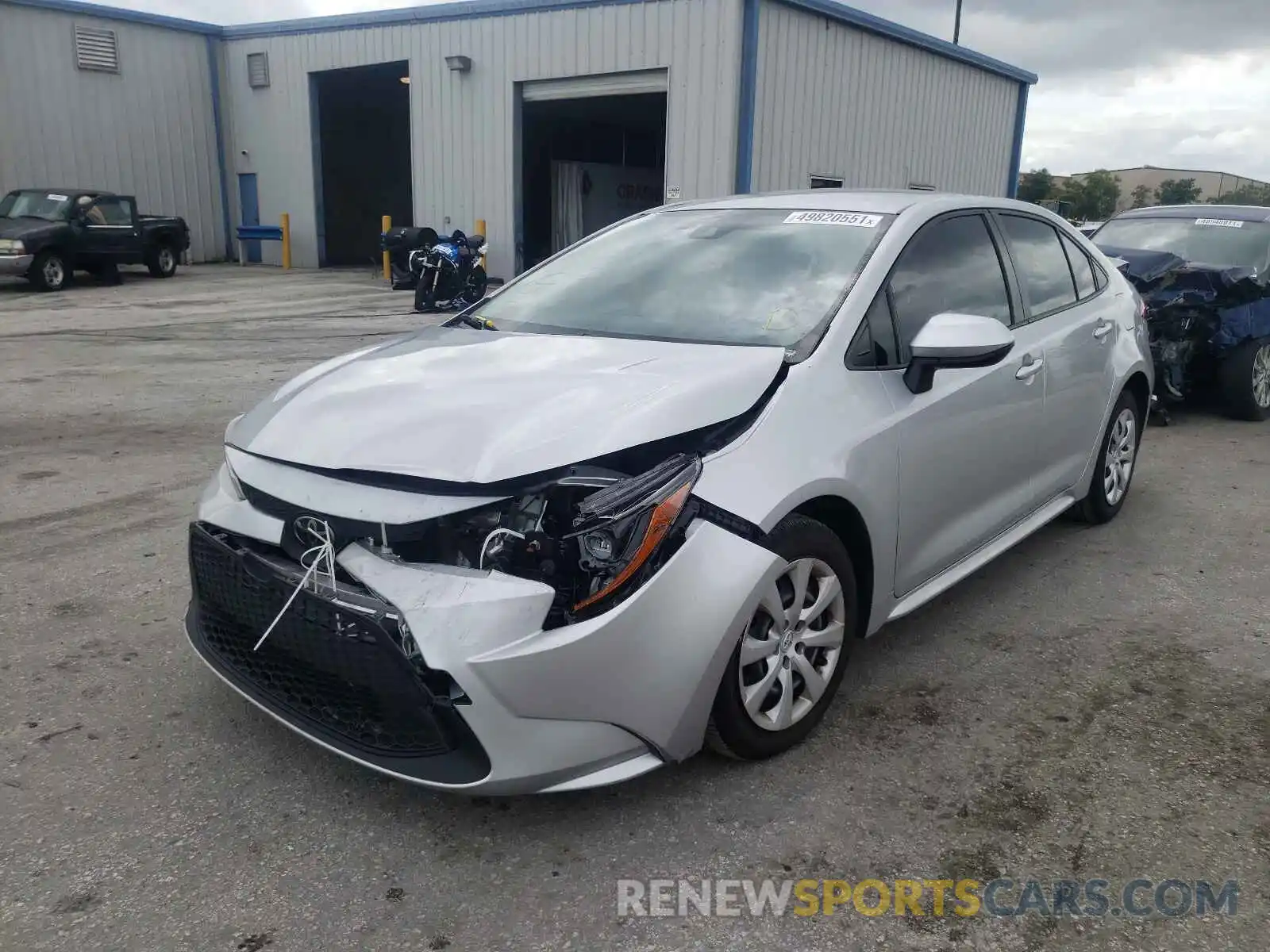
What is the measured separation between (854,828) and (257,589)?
1.67 m

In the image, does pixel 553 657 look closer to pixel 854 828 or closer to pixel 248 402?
pixel 854 828

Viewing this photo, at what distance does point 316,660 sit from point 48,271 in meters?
16.9

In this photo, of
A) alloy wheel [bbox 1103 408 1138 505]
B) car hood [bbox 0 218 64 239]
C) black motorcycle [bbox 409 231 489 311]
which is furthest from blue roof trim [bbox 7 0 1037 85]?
alloy wheel [bbox 1103 408 1138 505]

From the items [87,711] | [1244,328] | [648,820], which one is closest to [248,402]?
[87,711]

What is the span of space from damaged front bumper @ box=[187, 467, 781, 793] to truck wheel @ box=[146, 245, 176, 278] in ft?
61.7

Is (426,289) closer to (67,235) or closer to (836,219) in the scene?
(67,235)

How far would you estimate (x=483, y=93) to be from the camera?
18.8m

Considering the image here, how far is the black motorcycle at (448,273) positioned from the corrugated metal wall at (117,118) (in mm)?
10445

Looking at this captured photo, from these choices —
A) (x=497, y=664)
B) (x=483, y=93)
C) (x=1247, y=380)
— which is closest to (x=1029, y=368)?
(x=497, y=664)

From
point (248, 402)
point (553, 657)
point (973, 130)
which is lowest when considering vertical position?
point (248, 402)

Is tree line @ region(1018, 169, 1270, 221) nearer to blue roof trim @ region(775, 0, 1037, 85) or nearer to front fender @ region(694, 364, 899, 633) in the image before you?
blue roof trim @ region(775, 0, 1037, 85)

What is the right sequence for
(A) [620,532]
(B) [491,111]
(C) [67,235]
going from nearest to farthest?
(A) [620,532] → (C) [67,235] → (B) [491,111]

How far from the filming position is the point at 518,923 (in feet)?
7.57

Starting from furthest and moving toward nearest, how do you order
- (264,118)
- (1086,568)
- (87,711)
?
(264,118), (1086,568), (87,711)
